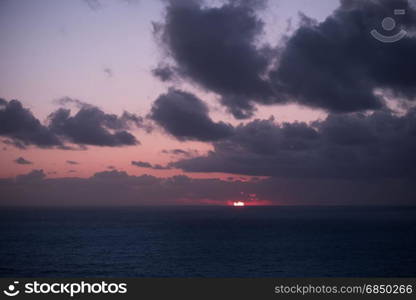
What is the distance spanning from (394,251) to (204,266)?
151 feet

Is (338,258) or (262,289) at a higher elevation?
(262,289)

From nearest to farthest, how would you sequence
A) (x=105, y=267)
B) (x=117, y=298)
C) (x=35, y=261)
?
1. (x=117, y=298)
2. (x=105, y=267)
3. (x=35, y=261)

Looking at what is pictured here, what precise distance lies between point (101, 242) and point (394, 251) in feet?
240

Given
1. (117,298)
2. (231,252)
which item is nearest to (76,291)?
(117,298)

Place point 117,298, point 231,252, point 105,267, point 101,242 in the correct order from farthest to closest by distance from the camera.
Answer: point 101,242 < point 231,252 < point 105,267 < point 117,298

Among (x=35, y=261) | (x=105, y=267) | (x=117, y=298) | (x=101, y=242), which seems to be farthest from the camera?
(x=101, y=242)

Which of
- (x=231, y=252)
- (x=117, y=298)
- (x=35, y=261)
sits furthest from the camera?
(x=231, y=252)

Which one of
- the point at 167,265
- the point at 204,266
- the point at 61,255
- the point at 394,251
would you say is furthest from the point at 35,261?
the point at 394,251

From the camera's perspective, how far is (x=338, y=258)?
7856 cm

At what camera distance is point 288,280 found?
Result: 15.7m

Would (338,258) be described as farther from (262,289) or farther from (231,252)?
(262,289)

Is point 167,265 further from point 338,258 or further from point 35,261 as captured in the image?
point 338,258

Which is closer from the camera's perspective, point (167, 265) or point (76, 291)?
point (76, 291)

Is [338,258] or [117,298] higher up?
[117,298]
